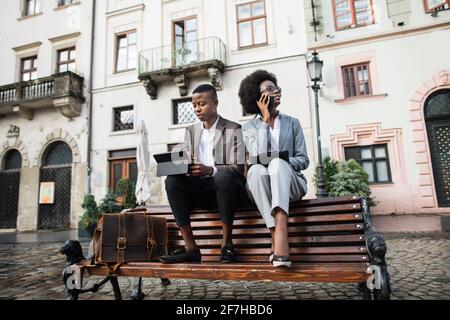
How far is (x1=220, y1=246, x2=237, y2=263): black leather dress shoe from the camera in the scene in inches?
92.5

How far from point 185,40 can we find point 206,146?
13.4 m

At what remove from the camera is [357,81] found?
12.5m

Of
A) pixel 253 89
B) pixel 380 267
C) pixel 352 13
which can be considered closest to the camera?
pixel 380 267

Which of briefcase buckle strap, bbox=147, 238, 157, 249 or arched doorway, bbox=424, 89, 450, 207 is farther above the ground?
arched doorway, bbox=424, 89, 450, 207

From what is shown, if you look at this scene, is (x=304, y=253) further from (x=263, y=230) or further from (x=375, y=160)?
(x=375, y=160)

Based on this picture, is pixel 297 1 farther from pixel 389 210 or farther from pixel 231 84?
pixel 389 210

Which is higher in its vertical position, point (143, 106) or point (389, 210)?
point (143, 106)

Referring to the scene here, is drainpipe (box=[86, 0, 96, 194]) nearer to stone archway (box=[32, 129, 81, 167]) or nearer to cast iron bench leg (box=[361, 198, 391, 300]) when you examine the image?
stone archway (box=[32, 129, 81, 167])

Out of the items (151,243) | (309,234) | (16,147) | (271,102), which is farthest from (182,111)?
(309,234)

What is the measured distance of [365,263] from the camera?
201cm

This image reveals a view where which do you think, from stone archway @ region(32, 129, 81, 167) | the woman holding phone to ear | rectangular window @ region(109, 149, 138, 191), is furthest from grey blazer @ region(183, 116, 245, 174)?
stone archway @ region(32, 129, 81, 167)

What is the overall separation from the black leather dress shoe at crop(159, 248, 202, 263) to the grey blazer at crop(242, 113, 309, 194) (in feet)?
2.96
